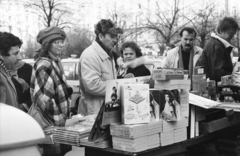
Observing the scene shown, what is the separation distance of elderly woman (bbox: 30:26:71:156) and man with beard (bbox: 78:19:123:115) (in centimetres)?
34

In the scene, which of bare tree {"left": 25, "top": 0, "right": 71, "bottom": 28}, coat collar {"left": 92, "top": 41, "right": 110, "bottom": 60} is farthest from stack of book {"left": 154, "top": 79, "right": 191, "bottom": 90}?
bare tree {"left": 25, "top": 0, "right": 71, "bottom": 28}

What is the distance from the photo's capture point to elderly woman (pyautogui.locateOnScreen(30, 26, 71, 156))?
3049mm

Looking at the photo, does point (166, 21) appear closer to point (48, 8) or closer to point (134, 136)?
point (48, 8)

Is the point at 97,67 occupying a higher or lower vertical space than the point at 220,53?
lower

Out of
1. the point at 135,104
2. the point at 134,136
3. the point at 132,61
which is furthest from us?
the point at 132,61

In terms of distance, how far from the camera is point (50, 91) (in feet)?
10.1

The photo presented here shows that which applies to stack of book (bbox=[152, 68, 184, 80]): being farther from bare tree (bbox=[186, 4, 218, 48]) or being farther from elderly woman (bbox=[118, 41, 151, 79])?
bare tree (bbox=[186, 4, 218, 48])

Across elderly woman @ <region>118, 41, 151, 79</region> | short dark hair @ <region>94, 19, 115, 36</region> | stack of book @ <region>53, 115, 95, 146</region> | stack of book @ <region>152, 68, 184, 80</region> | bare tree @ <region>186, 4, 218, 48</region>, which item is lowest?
stack of book @ <region>53, 115, 95, 146</region>

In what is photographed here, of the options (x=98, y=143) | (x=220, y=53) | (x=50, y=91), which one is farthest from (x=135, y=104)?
(x=220, y=53)

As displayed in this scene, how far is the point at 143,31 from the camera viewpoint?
22.5m

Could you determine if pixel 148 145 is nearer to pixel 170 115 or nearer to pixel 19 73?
pixel 170 115

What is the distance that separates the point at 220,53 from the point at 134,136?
2380 mm

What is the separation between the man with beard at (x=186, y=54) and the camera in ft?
16.5

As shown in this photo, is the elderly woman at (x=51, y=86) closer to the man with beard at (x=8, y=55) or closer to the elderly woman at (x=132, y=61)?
the man with beard at (x=8, y=55)
